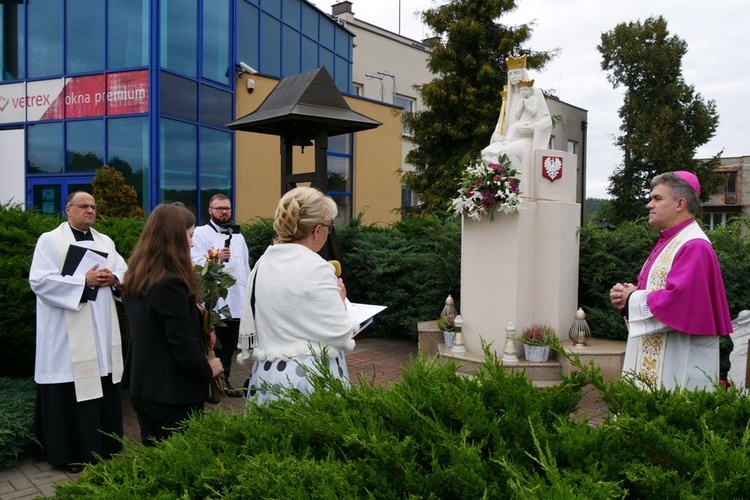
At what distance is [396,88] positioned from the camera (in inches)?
1156

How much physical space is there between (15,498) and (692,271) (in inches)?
175

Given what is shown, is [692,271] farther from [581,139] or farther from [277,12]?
[581,139]

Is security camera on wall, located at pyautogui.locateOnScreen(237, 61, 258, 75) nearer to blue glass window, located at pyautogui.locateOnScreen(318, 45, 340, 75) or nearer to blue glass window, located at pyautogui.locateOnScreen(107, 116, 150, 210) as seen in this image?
blue glass window, located at pyautogui.locateOnScreen(107, 116, 150, 210)

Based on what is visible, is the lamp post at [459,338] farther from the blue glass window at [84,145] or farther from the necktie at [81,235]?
the blue glass window at [84,145]

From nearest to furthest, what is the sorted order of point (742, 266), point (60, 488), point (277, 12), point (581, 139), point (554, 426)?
point (554, 426)
point (60, 488)
point (742, 266)
point (277, 12)
point (581, 139)

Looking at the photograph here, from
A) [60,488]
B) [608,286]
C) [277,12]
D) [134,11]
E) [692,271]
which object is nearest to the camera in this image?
[60,488]

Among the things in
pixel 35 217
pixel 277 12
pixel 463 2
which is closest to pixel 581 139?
pixel 463 2

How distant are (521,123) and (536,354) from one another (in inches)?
106

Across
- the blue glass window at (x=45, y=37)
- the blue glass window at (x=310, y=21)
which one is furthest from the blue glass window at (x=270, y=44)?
the blue glass window at (x=45, y=37)

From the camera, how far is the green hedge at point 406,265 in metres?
5.71

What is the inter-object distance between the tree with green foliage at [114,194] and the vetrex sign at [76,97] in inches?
77.2

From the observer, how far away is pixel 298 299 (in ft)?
9.52

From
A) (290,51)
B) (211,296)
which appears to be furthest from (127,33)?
(211,296)

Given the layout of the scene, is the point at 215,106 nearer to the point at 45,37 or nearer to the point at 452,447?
the point at 45,37
